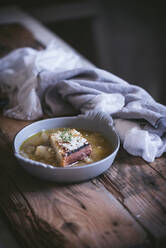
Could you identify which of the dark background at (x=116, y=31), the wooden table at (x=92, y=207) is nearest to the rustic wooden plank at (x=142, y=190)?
the wooden table at (x=92, y=207)

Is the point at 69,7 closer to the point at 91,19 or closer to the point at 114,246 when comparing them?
the point at 91,19

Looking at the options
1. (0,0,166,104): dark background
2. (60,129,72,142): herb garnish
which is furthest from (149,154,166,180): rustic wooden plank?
(0,0,166,104): dark background

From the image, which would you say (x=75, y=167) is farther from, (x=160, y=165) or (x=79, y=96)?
(x=79, y=96)

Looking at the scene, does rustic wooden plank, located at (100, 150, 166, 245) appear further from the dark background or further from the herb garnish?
the dark background

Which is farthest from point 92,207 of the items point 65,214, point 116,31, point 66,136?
point 116,31

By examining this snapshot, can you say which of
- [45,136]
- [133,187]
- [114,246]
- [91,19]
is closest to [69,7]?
[91,19]

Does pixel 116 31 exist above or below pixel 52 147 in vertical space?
below

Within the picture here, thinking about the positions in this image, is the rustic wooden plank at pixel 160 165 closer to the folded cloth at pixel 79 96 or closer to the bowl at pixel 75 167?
the folded cloth at pixel 79 96
